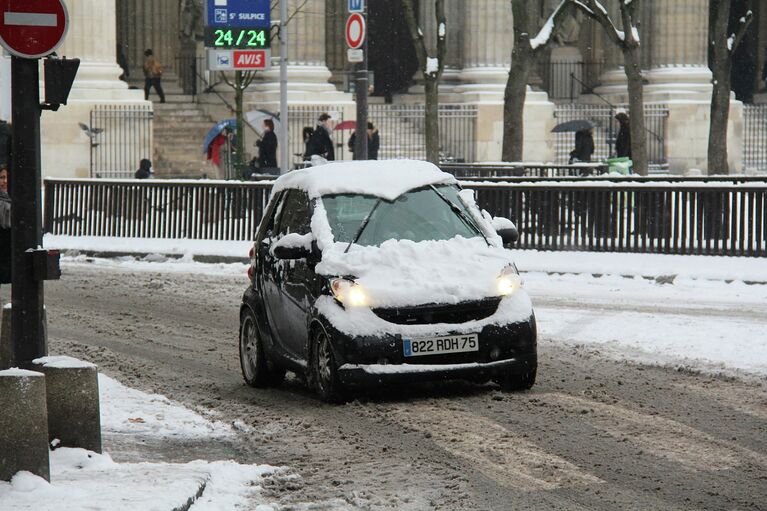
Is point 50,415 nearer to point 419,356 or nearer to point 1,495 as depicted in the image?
point 1,495

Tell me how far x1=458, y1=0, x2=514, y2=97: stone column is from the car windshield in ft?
103

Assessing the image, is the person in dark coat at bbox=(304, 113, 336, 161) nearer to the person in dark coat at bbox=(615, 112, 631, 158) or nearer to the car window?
the person in dark coat at bbox=(615, 112, 631, 158)

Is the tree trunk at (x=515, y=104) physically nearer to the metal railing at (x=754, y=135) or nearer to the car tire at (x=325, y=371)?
the metal railing at (x=754, y=135)

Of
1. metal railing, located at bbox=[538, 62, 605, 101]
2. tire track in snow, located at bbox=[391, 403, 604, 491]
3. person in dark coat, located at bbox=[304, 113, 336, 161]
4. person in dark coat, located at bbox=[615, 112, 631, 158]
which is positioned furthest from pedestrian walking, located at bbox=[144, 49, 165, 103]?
tire track in snow, located at bbox=[391, 403, 604, 491]

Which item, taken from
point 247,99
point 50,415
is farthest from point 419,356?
point 247,99

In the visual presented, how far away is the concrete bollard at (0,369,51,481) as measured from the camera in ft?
24.4

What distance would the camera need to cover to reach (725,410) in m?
10.3

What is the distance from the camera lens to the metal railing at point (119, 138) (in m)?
36.8

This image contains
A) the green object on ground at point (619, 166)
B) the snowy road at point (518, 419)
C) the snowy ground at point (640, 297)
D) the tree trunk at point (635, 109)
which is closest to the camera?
the snowy road at point (518, 419)

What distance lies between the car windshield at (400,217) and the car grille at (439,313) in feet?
2.56

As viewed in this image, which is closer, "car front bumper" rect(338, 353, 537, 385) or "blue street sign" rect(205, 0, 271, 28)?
"car front bumper" rect(338, 353, 537, 385)

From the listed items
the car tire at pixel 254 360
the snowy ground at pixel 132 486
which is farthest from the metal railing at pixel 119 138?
the snowy ground at pixel 132 486

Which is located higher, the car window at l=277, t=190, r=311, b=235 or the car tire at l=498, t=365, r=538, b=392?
the car window at l=277, t=190, r=311, b=235

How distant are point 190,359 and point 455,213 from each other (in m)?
3.02
